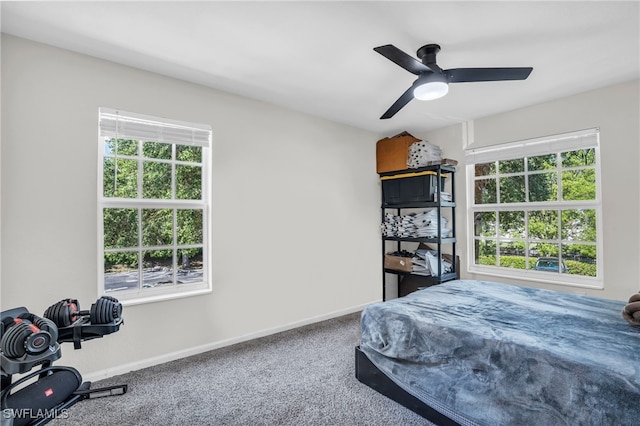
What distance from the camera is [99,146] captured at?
230cm

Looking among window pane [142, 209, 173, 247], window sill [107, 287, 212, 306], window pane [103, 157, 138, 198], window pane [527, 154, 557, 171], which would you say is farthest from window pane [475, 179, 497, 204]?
window pane [103, 157, 138, 198]

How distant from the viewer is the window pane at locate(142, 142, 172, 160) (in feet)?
8.51

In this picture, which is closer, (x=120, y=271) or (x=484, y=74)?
(x=484, y=74)

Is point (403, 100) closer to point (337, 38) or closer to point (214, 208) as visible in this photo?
point (337, 38)

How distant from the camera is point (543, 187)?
3.22 metres

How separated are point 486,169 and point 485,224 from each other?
652mm

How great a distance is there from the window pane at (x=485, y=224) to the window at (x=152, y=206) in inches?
121

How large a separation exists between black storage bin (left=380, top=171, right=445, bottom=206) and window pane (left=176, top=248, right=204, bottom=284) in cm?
244

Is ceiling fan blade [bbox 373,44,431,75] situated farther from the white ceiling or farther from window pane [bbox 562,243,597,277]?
window pane [bbox 562,243,597,277]

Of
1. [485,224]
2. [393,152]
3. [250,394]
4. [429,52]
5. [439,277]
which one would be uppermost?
[429,52]

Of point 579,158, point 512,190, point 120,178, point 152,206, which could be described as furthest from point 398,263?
point 120,178

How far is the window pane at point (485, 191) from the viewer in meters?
3.59

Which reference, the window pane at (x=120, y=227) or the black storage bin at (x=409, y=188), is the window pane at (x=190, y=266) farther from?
the black storage bin at (x=409, y=188)

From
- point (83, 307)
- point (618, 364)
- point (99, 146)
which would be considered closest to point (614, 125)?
point (618, 364)
